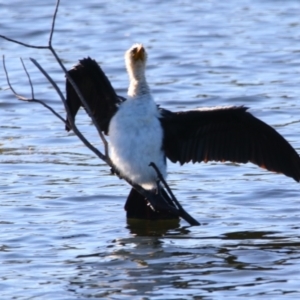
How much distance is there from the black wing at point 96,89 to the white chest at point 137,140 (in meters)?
0.15

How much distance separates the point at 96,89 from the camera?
7.39 metres

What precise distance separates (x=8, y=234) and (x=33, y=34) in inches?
336

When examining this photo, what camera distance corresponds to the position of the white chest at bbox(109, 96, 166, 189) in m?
7.03

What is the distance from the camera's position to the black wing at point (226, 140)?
24.0 ft

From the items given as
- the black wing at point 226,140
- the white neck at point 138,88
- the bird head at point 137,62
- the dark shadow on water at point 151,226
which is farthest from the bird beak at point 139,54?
the dark shadow on water at point 151,226

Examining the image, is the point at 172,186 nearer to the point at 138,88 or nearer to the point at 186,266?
the point at 138,88

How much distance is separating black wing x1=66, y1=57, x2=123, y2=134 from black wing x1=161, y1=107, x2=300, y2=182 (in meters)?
0.39

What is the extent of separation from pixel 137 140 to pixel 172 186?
1.76m

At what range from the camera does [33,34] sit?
613 inches

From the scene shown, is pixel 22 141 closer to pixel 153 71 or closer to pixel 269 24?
pixel 153 71

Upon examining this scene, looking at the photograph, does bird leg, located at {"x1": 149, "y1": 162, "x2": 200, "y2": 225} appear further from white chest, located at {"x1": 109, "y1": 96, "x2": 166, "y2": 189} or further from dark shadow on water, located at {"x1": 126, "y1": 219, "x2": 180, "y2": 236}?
dark shadow on water, located at {"x1": 126, "y1": 219, "x2": 180, "y2": 236}

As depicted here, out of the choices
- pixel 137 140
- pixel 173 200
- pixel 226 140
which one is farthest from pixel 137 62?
pixel 173 200

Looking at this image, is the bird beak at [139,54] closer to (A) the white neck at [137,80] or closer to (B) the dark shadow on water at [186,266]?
(A) the white neck at [137,80]

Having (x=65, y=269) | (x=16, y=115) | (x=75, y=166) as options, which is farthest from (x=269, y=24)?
(x=65, y=269)
